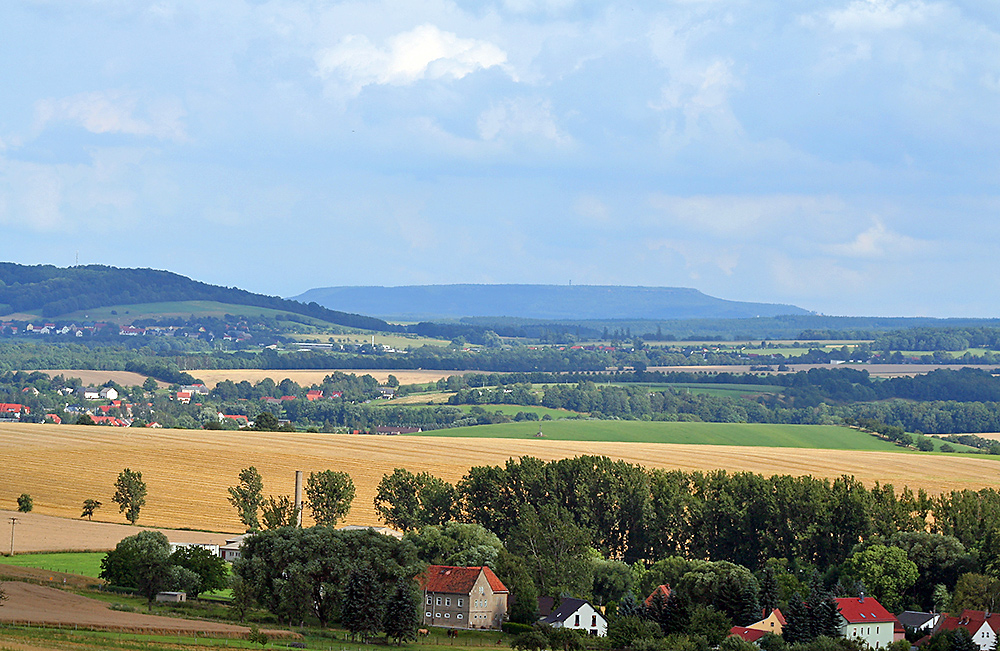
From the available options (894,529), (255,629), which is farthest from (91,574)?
(894,529)

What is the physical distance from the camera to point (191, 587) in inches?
2933

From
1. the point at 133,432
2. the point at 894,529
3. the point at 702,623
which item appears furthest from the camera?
the point at 133,432

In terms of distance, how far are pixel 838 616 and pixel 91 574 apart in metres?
41.6

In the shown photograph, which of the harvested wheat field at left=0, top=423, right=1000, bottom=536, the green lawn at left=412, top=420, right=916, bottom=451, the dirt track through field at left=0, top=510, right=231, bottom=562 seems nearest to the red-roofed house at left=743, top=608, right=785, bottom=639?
the dirt track through field at left=0, top=510, right=231, bottom=562

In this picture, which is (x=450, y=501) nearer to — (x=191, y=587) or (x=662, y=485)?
(x=662, y=485)

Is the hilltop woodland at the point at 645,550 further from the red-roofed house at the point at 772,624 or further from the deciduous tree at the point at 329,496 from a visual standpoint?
the red-roofed house at the point at 772,624

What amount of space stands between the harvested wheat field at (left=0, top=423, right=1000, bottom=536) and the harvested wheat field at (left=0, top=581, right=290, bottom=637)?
2760 centimetres

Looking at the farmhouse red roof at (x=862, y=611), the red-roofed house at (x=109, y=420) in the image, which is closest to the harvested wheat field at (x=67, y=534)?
the farmhouse red roof at (x=862, y=611)

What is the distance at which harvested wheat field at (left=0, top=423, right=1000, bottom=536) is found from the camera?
105m

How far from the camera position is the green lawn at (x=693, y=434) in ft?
495

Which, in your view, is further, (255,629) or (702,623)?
(702,623)

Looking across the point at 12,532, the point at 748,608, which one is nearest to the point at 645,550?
the point at 748,608

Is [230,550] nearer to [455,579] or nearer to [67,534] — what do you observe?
[67,534]

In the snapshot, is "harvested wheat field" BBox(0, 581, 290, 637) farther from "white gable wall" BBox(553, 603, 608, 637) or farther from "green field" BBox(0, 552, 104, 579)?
"white gable wall" BBox(553, 603, 608, 637)
